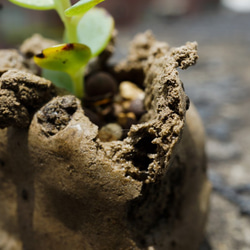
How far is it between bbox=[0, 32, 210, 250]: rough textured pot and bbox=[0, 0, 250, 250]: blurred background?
18 centimetres

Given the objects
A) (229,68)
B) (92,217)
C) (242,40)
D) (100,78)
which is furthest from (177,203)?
(242,40)

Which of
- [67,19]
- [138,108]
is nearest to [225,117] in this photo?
[138,108]

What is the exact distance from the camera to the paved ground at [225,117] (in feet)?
3.65

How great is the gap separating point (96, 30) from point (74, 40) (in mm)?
113

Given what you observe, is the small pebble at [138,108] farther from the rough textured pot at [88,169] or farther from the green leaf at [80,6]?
the green leaf at [80,6]

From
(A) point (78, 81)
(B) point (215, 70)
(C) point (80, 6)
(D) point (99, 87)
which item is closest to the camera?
(C) point (80, 6)

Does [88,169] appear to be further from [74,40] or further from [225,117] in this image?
[225,117]

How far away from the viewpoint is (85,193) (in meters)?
0.65

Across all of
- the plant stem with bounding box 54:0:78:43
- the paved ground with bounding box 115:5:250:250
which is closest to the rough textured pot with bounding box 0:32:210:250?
the plant stem with bounding box 54:0:78:43

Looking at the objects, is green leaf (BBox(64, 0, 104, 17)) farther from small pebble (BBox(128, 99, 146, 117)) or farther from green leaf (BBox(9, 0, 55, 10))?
small pebble (BBox(128, 99, 146, 117))

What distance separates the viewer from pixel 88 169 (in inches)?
24.7

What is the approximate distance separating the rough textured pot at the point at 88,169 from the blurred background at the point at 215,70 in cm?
18

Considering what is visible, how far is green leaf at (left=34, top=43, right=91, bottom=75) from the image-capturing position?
2.10 feet

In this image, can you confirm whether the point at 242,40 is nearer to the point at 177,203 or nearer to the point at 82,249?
the point at 177,203
